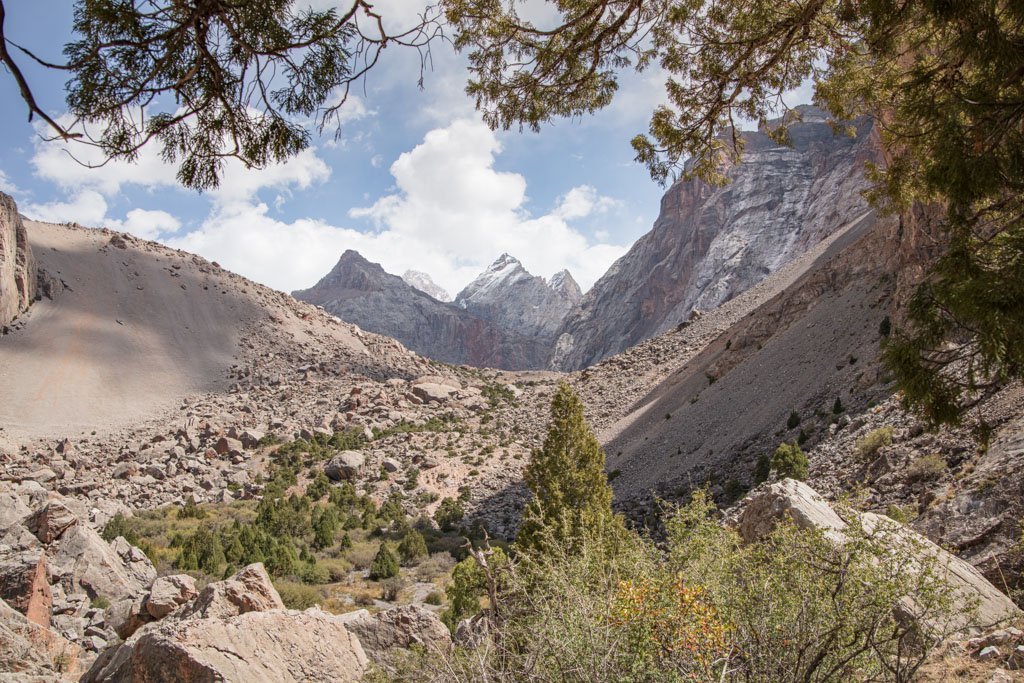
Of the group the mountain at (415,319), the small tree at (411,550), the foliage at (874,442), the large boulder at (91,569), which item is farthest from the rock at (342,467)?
the mountain at (415,319)

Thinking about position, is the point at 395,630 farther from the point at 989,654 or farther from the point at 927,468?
the point at 927,468

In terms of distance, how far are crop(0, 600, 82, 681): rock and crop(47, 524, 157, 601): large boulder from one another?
412 centimetres

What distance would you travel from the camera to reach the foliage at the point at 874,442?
47.4ft

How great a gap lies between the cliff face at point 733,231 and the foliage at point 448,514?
6169cm

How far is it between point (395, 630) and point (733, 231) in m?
111

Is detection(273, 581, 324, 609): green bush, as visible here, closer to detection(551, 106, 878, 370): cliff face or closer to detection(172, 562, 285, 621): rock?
detection(172, 562, 285, 621): rock

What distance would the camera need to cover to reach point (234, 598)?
891cm

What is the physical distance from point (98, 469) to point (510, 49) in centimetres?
3527

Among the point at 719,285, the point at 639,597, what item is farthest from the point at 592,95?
the point at 719,285

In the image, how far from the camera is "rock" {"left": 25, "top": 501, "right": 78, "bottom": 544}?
1378 centimetres

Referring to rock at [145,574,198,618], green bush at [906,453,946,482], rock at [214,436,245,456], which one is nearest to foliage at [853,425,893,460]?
green bush at [906,453,946,482]

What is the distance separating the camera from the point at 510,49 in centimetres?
661

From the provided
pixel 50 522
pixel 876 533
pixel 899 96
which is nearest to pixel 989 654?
pixel 876 533

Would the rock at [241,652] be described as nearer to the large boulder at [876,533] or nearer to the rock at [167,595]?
the rock at [167,595]
